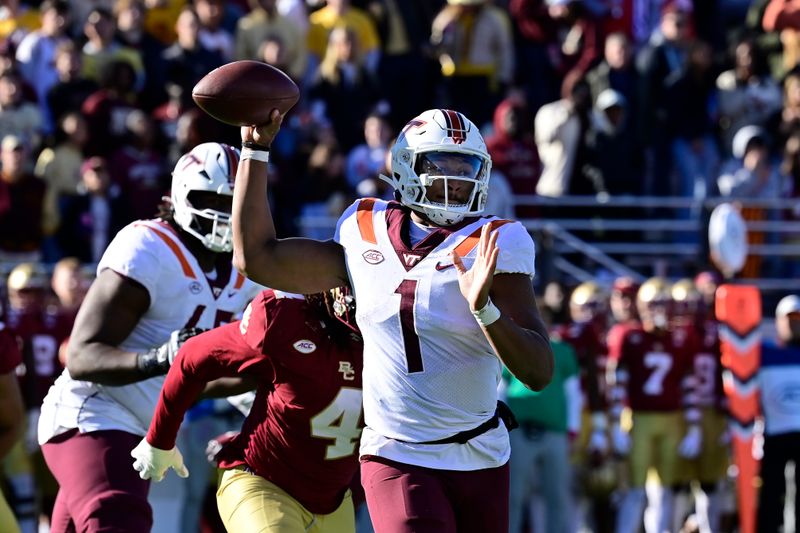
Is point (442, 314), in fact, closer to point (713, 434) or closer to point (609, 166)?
point (713, 434)

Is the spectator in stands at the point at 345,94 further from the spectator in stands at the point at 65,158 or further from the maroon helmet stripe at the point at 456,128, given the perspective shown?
the maroon helmet stripe at the point at 456,128

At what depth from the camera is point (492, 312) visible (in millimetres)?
4027

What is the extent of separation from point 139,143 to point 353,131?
1.93 m

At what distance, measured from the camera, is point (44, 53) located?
10852 mm

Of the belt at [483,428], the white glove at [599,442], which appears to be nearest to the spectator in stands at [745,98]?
the white glove at [599,442]

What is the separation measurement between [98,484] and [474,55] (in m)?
7.51

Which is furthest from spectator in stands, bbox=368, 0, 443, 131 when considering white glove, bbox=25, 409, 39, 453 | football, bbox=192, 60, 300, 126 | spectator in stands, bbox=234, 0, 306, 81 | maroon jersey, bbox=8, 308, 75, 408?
football, bbox=192, 60, 300, 126

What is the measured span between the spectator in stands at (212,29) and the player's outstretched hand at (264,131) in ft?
22.8

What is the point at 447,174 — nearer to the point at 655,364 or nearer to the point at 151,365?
the point at 151,365

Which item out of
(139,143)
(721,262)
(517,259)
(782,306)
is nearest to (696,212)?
(721,262)

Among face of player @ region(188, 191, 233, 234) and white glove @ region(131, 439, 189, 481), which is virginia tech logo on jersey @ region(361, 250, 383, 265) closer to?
white glove @ region(131, 439, 189, 481)

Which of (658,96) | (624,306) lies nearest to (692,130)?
(658,96)

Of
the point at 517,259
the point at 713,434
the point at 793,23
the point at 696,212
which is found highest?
the point at 793,23

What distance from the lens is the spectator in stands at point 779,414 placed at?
32.3ft
